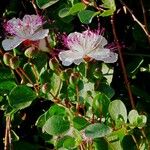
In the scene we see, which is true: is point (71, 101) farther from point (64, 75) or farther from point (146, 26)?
point (146, 26)

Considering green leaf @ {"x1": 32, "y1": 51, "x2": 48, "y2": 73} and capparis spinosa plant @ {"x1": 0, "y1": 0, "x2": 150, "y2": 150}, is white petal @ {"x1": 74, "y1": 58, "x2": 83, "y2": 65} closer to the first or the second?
capparis spinosa plant @ {"x1": 0, "y1": 0, "x2": 150, "y2": 150}

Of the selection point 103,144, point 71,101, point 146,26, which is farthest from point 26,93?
point 146,26

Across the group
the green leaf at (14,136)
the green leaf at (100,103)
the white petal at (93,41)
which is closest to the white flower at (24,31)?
the white petal at (93,41)

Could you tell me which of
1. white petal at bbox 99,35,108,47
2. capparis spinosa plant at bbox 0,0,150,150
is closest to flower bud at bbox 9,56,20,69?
capparis spinosa plant at bbox 0,0,150,150

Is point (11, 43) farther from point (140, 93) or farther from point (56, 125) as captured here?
point (140, 93)

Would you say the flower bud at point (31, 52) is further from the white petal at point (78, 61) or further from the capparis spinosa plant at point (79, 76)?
the white petal at point (78, 61)

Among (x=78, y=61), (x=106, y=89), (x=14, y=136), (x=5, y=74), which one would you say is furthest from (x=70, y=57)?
(x=14, y=136)
